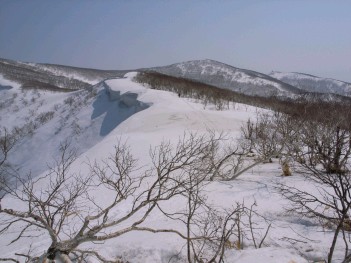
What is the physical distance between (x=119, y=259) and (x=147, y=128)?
42.9 feet

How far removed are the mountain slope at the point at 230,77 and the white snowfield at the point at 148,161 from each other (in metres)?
50.2

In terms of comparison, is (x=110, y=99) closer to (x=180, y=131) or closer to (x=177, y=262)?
(x=180, y=131)

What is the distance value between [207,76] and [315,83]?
4560cm

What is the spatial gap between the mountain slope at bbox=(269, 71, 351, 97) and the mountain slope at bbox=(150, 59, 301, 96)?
17083 mm

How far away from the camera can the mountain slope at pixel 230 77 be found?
79.1 m

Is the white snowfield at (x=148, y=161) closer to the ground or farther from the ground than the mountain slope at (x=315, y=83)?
closer to the ground

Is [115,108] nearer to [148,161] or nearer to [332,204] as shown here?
[148,161]

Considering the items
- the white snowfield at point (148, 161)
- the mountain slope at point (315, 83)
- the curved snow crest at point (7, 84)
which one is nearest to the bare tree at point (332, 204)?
the white snowfield at point (148, 161)

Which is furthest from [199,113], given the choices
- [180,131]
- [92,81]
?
[92,81]

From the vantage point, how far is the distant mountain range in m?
80.0

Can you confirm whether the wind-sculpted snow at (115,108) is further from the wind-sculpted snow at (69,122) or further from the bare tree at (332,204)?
the bare tree at (332,204)

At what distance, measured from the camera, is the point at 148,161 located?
48.2 ft

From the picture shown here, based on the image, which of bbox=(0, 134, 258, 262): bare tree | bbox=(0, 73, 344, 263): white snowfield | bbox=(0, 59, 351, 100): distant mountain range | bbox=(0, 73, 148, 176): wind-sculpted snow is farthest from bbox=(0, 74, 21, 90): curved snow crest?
bbox=(0, 134, 258, 262): bare tree

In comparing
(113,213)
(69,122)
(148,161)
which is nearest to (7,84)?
(69,122)
